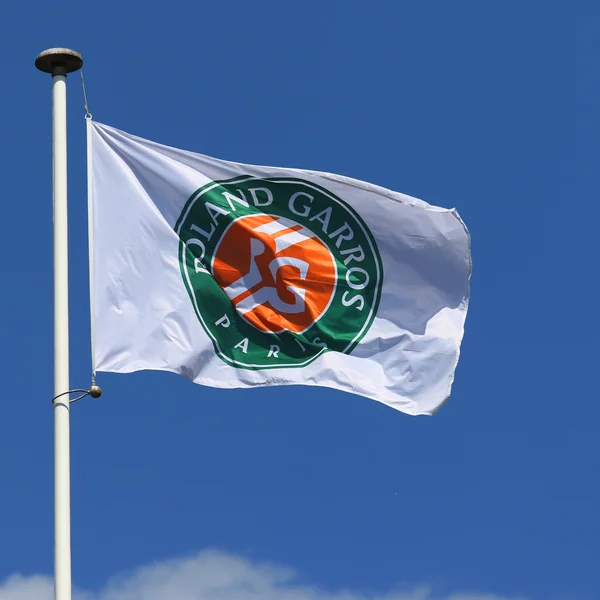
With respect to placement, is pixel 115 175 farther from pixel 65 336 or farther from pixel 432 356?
pixel 432 356

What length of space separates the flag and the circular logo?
0.02m

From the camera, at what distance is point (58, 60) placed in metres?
18.0

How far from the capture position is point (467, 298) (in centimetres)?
2128

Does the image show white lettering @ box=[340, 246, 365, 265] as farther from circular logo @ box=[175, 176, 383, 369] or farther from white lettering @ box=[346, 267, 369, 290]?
white lettering @ box=[346, 267, 369, 290]

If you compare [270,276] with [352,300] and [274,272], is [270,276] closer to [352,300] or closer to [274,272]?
[274,272]

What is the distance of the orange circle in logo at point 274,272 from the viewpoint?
20.0 metres

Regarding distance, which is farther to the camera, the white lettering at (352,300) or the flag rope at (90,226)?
the white lettering at (352,300)

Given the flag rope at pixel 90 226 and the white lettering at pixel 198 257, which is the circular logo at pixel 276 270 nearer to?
the white lettering at pixel 198 257

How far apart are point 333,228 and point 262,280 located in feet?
4.48

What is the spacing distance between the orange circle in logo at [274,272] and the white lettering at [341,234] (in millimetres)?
203

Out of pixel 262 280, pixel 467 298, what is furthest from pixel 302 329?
pixel 467 298

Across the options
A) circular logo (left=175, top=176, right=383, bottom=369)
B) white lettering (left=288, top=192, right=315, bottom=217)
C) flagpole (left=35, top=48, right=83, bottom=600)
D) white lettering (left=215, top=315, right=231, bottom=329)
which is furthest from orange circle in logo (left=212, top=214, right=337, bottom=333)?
flagpole (left=35, top=48, right=83, bottom=600)

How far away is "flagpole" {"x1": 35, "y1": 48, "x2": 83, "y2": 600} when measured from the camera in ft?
51.8

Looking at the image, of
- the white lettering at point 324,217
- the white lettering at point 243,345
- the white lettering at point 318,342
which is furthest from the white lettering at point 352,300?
the white lettering at point 243,345
